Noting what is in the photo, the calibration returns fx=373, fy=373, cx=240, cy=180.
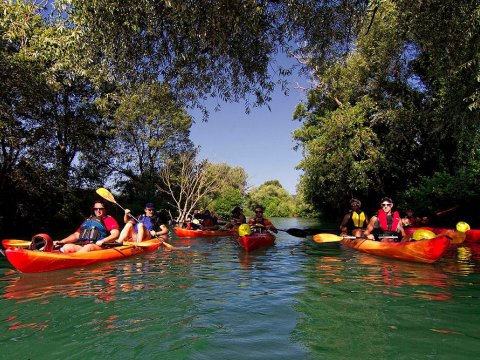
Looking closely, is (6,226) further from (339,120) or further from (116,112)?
(339,120)

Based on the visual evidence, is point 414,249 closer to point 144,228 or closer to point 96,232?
point 144,228

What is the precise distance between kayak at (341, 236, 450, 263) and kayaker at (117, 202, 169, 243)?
6.15 metres

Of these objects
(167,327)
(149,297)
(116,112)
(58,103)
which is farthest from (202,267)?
(116,112)

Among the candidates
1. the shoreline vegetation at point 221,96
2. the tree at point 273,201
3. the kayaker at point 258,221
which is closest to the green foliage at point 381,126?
the shoreline vegetation at point 221,96

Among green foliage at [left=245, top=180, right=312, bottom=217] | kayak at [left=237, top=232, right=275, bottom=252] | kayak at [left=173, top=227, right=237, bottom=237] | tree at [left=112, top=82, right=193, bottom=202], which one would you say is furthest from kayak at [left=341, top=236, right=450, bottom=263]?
green foliage at [left=245, top=180, right=312, bottom=217]

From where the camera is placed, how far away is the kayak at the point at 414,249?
777 centimetres

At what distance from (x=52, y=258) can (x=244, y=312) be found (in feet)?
14.6

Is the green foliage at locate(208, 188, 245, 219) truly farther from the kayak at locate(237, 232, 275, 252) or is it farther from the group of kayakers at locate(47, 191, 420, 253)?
the kayak at locate(237, 232, 275, 252)

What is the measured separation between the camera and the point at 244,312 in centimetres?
470

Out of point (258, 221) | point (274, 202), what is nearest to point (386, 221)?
A: point (258, 221)

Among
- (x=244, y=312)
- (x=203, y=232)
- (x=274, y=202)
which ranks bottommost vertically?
(x=244, y=312)

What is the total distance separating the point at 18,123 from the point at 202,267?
11.6 metres

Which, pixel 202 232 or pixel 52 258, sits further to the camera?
pixel 202 232

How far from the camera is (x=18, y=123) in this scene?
50.2 feet
